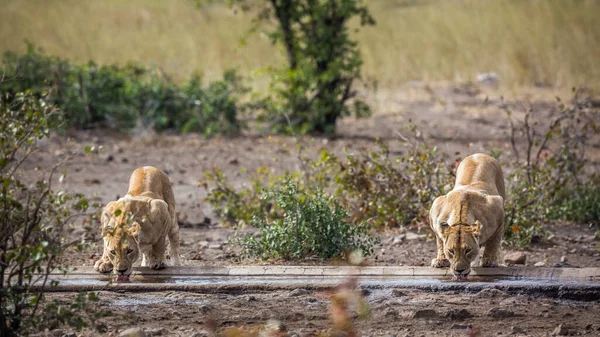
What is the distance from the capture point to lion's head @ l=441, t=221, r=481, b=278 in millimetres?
7238

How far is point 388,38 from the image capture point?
2719cm

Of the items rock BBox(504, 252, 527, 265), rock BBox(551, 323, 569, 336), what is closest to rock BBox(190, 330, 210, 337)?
rock BBox(551, 323, 569, 336)

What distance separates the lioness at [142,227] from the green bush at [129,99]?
9.23 meters

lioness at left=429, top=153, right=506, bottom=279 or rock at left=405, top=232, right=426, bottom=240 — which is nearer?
lioness at left=429, top=153, right=506, bottom=279

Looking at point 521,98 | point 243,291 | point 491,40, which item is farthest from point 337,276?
point 491,40

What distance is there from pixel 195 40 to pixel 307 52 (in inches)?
469

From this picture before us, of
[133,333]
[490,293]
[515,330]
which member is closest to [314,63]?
[490,293]

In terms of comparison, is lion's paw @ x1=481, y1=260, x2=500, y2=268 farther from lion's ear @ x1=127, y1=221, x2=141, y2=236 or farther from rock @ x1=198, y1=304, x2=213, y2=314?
lion's ear @ x1=127, y1=221, x2=141, y2=236

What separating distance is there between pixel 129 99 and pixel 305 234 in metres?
10.3

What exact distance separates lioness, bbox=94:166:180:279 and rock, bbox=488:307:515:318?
2.52m

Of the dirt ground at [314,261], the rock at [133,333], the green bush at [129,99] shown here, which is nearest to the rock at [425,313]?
the dirt ground at [314,261]

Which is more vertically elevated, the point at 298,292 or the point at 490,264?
the point at 490,264

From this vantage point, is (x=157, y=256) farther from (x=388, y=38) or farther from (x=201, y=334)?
(x=388, y=38)

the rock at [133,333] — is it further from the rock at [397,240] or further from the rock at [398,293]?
the rock at [397,240]
